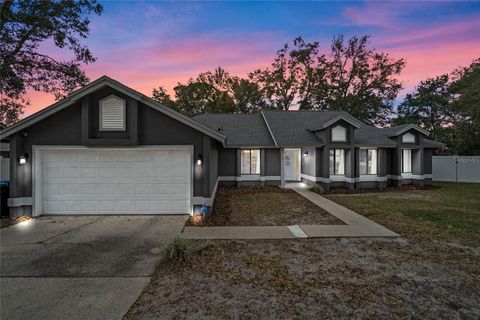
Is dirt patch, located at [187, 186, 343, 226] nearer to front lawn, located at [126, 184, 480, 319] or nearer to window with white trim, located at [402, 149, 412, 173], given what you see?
front lawn, located at [126, 184, 480, 319]

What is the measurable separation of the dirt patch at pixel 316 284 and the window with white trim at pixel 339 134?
10.4 meters

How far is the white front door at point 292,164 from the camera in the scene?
18.1m

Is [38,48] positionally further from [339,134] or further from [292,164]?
[339,134]

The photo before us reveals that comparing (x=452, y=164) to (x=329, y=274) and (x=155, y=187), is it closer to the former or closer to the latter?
(x=329, y=274)

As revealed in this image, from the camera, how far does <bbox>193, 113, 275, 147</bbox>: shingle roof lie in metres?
15.8

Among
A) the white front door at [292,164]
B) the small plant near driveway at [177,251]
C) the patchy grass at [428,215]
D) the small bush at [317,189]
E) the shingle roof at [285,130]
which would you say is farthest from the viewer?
the white front door at [292,164]

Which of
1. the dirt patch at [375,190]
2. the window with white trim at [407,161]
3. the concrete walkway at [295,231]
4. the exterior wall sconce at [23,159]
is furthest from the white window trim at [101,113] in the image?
the window with white trim at [407,161]

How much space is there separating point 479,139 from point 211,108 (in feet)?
100

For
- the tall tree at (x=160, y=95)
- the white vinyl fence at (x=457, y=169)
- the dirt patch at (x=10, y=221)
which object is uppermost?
the tall tree at (x=160, y=95)

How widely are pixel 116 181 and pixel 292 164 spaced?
13.0m

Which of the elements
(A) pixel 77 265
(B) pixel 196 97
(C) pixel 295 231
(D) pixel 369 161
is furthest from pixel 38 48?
(D) pixel 369 161

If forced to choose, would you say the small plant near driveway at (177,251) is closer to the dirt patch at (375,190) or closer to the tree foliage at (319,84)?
the dirt patch at (375,190)

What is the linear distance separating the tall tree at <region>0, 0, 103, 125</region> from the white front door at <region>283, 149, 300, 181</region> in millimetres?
14900

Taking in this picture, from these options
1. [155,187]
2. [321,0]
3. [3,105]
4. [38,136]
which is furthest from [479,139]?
[3,105]
